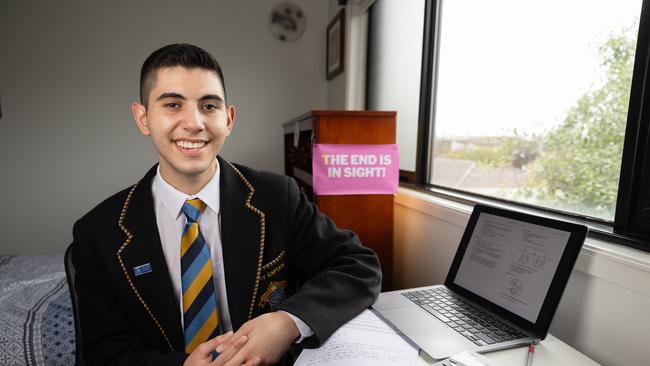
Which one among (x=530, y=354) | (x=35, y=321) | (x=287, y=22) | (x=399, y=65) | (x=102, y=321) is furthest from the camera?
(x=287, y=22)

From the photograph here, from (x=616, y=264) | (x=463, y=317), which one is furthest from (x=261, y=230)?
(x=616, y=264)

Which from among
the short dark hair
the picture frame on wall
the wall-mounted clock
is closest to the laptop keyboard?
the short dark hair

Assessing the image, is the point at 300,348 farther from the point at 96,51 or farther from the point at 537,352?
the point at 96,51

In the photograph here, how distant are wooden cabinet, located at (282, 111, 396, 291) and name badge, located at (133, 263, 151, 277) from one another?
73cm

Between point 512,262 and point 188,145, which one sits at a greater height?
point 188,145

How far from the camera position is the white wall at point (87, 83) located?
2.54 m

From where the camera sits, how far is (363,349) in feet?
2.33

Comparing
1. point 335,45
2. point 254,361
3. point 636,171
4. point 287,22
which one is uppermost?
point 287,22

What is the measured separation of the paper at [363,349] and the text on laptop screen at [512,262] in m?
0.27

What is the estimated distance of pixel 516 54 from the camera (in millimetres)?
1329

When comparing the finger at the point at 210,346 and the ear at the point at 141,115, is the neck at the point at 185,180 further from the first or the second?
the finger at the point at 210,346

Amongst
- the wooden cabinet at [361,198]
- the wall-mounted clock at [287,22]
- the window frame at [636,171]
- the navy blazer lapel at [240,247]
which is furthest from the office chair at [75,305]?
the wall-mounted clock at [287,22]

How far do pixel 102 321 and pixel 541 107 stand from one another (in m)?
1.36

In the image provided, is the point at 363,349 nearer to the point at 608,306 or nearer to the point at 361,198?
the point at 608,306
